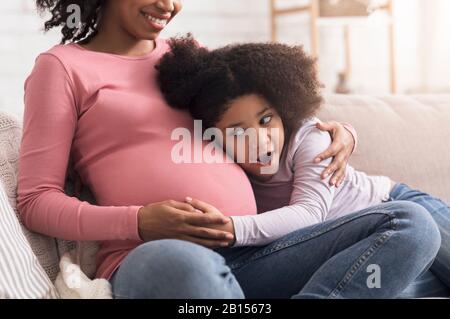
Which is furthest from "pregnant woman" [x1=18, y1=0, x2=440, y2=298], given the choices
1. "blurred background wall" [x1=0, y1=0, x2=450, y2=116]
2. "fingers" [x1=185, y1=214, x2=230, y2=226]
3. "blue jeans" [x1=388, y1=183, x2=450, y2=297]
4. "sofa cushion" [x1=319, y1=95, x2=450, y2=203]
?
"blurred background wall" [x1=0, y1=0, x2=450, y2=116]

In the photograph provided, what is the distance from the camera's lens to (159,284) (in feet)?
2.94

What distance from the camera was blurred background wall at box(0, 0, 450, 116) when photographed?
3.76 meters

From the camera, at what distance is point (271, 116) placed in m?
1.22

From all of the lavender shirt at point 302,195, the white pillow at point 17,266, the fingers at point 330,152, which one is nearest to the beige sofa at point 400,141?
the lavender shirt at point 302,195

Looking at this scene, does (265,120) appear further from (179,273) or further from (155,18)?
(179,273)

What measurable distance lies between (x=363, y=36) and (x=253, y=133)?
10.1ft

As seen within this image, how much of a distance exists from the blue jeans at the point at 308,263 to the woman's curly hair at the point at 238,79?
0.24 m

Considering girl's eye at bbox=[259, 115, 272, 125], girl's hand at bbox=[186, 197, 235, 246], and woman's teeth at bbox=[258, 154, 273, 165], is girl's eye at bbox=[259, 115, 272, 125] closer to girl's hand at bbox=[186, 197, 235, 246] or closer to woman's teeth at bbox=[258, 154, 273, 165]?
woman's teeth at bbox=[258, 154, 273, 165]

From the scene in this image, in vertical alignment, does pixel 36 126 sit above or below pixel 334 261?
above

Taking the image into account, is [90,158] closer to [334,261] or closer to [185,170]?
[185,170]

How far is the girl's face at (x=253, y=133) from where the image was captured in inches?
46.9

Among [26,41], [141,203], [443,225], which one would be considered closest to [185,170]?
[141,203]

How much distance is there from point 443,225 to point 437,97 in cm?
49

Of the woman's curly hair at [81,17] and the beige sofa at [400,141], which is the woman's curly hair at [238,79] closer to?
the woman's curly hair at [81,17]
